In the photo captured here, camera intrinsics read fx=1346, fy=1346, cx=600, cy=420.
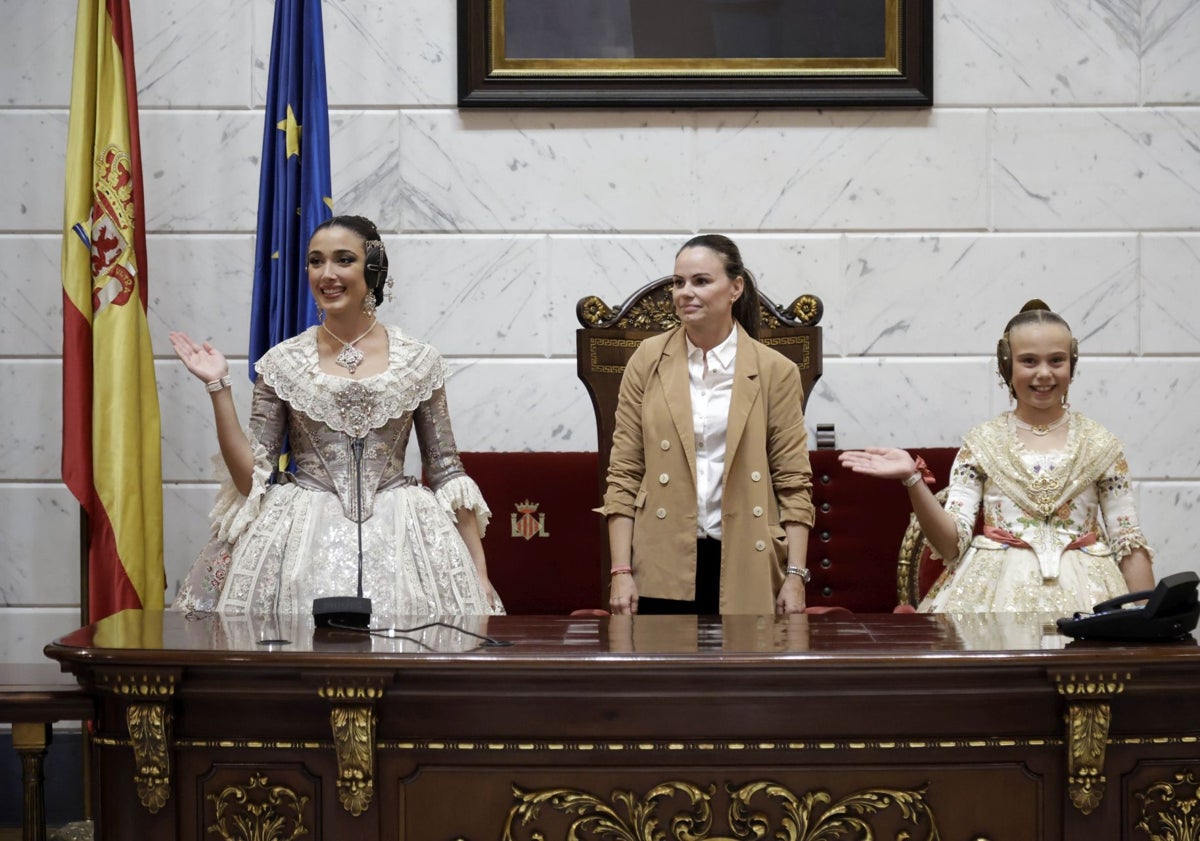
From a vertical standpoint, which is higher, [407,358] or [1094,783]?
[407,358]

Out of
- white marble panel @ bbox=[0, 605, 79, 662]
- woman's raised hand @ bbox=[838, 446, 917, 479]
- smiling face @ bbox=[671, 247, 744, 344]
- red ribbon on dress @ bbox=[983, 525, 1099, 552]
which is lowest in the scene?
white marble panel @ bbox=[0, 605, 79, 662]

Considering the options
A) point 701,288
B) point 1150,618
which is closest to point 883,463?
point 701,288

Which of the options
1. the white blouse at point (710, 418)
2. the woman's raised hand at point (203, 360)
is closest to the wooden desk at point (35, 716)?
the woman's raised hand at point (203, 360)

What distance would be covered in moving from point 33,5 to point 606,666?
12.0ft

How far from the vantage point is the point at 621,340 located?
412 cm

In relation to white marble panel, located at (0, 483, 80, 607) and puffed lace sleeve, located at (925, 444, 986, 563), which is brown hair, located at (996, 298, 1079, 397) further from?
white marble panel, located at (0, 483, 80, 607)

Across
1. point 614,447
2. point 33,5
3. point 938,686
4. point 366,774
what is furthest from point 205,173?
point 938,686

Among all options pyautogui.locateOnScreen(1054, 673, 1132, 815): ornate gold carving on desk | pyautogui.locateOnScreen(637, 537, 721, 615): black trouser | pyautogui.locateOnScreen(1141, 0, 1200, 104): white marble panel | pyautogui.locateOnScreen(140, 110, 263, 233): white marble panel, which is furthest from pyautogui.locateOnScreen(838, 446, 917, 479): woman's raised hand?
pyautogui.locateOnScreen(140, 110, 263, 233): white marble panel

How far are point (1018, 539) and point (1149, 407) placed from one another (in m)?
1.57

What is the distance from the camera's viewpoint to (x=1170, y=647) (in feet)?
7.95

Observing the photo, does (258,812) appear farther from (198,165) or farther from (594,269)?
(198,165)

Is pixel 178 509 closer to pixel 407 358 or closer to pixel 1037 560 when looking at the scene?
pixel 407 358

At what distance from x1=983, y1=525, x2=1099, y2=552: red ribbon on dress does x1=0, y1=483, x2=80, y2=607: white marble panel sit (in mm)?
3119

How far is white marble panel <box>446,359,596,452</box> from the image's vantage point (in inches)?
187
